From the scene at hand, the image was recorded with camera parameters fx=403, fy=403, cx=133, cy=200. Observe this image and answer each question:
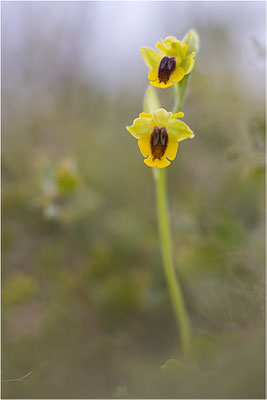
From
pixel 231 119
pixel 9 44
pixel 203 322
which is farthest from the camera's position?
pixel 9 44

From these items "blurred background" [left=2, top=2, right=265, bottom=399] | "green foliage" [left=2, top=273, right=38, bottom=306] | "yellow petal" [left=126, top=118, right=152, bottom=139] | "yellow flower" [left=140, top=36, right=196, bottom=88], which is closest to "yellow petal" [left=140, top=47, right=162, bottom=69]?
"yellow flower" [left=140, top=36, right=196, bottom=88]

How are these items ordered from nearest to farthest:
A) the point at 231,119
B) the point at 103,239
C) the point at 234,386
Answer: the point at 234,386 → the point at 103,239 → the point at 231,119

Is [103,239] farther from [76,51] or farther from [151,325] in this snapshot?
[76,51]

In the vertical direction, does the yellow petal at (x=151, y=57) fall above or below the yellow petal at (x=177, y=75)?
above

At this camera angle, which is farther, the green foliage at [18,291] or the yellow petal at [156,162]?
the green foliage at [18,291]

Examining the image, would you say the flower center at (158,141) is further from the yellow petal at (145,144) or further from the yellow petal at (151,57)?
the yellow petal at (151,57)

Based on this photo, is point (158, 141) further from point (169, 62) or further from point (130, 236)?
point (130, 236)

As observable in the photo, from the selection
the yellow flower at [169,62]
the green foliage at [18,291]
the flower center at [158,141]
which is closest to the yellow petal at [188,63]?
the yellow flower at [169,62]

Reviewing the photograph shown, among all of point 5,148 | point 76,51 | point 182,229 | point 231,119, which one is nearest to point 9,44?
point 76,51

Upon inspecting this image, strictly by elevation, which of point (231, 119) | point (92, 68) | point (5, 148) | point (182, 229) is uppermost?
Result: point (92, 68)
